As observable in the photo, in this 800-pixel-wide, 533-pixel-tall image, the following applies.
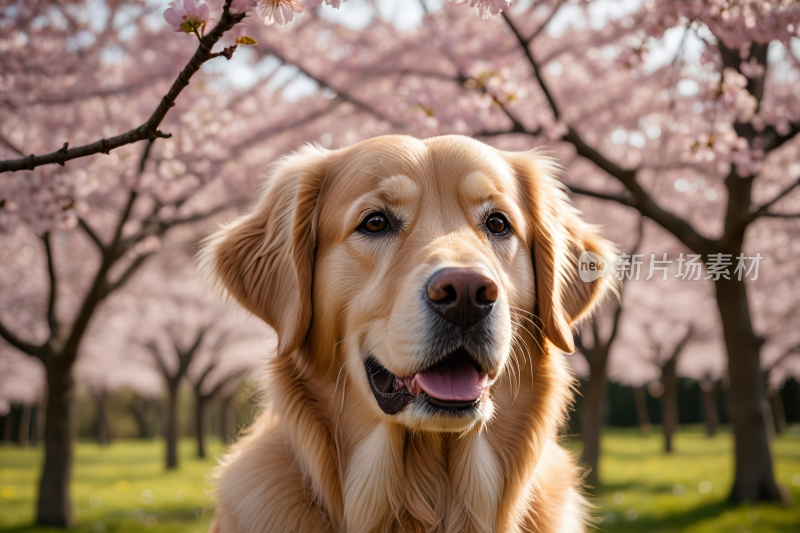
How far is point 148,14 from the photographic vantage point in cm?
1008

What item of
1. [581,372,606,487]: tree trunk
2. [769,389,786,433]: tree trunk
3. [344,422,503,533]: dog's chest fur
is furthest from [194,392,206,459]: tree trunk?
[769,389,786,433]: tree trunk

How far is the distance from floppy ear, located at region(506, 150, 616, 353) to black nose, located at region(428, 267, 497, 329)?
0.82 meters

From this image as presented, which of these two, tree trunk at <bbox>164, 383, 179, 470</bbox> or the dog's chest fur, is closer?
the dog's chest fur

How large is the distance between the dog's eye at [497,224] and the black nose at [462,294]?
66cm

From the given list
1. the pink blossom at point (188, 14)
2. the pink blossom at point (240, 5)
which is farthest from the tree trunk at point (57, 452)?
the pink blossom at point (240, 5)

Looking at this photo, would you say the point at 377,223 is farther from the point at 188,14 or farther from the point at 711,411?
the point at 711,411

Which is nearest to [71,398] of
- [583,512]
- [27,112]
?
[27,112]

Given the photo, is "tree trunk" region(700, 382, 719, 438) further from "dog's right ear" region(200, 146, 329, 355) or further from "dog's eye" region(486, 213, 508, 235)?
"dog's right ear" region(200, 146, 329, 355)

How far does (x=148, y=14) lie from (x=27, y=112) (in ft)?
8.56

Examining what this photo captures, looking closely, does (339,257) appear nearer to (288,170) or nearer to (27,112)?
(288,170)

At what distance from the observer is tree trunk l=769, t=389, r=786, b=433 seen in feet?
99.1

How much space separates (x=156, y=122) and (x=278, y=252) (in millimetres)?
1067

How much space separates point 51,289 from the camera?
28.0 ft

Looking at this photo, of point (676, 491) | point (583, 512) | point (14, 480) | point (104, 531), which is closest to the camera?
point (583, 512)
